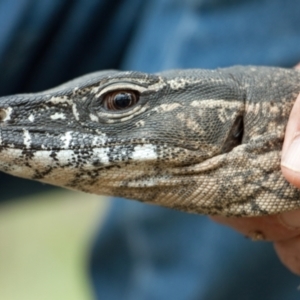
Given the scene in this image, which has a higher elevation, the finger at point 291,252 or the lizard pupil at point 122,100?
the lizard pupil at point 122,100

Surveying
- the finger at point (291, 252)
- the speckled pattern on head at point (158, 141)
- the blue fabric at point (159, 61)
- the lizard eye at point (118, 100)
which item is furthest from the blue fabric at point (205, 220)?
the lizard eye at point (118, 100)

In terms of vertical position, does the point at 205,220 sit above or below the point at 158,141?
below

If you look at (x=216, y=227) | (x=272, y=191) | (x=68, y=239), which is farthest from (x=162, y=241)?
(x=68, y=239)

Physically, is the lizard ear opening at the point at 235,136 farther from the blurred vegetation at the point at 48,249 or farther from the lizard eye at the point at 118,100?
the blurred vegetation at the point at 48,249

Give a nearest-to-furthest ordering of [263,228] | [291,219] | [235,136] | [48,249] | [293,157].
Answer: [293,157]
[235,136]
[291,219]
[263,228]
[48,249]

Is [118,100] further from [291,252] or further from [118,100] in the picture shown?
[291,252]

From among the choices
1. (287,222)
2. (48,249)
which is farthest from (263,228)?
(48,249)

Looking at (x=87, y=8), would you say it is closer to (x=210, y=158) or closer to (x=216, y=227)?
(x=216, y=227)
